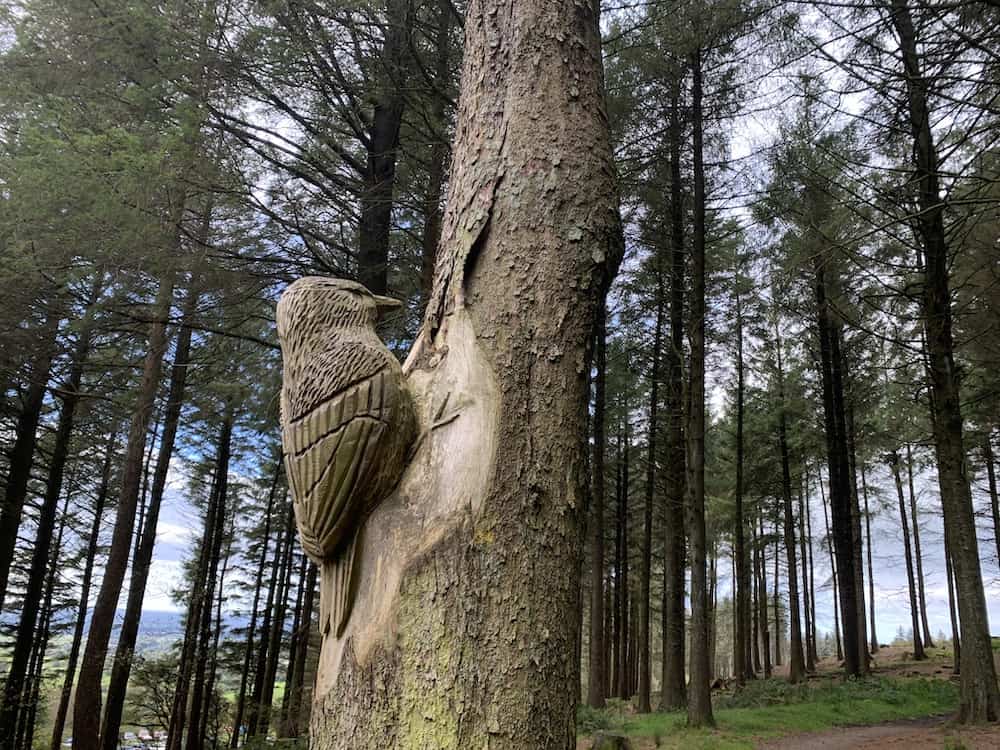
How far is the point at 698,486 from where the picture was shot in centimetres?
1017

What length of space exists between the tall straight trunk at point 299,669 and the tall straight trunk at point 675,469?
7.24m

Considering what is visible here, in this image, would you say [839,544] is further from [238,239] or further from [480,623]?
[480,623]

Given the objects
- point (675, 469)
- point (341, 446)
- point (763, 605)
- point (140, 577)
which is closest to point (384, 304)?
point (341, 446)

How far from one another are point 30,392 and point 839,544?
19061 millimetres

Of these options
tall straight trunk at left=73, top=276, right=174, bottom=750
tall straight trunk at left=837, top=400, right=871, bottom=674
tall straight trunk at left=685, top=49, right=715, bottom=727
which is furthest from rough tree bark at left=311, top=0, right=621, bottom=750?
tall straight trunk at left=837, top=400, right=871, bottom=674

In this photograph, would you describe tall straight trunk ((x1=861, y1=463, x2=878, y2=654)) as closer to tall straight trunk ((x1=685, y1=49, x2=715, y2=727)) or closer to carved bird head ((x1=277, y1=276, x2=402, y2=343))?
tall straight trunk ((x1=685, y1=49, x2=715, y2=727))

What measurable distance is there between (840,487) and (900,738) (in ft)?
Result: 28.1

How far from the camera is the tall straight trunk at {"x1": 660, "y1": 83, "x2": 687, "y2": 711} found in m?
12.3

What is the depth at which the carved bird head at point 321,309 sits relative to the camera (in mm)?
1364

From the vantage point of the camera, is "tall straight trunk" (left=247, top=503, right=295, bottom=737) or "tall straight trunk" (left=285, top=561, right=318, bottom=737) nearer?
"tall straight trunk" (left=285, top=561, right=318, bottom=737)

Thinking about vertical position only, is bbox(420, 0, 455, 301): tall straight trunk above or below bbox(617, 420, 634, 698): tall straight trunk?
above

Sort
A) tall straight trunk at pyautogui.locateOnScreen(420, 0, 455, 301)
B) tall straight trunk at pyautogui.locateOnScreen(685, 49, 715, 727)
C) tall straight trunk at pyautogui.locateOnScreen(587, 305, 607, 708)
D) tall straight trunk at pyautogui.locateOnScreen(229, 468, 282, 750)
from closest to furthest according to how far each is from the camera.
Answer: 1. tall straight trunk at pyautogui.locateOnScreen(420, 0, 455, 301)
2. tall straight trunk at pyautogui.locateOnScreen(685, 49, 715, 727)
3. tall straight trunk at pyautogui.locateOnScreen(587, 305, 607, 708)
4. tall straight trunk at pyautogui.locateOnScreen(229, 468, 282, 750)

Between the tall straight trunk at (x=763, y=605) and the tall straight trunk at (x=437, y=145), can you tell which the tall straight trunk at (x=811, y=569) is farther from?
the tall straight trunk at (x=437, y=145)

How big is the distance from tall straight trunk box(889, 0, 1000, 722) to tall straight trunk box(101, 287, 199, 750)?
10.9m
